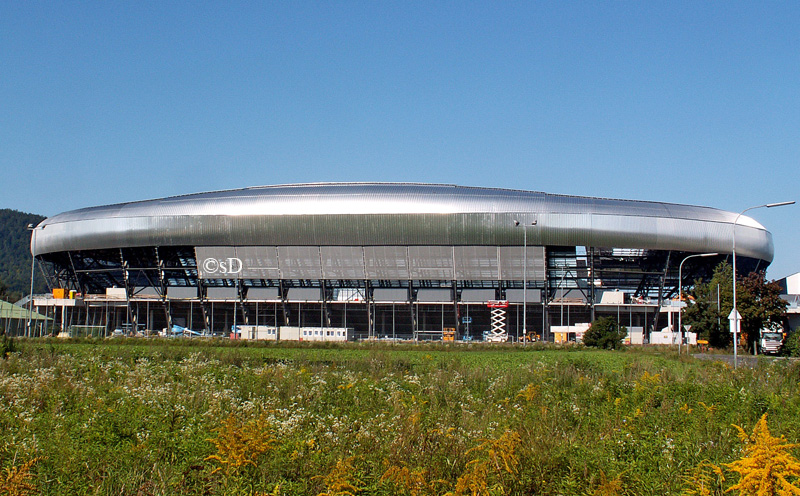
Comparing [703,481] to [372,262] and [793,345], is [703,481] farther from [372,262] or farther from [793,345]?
[372,262]

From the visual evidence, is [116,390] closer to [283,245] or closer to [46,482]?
[46,482]

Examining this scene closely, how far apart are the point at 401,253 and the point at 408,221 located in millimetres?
3582

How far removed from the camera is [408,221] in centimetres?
6800

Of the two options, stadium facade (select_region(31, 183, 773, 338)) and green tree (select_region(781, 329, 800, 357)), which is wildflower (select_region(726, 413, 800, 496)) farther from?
stadium facade (select_region(31, 183, 773, 338))

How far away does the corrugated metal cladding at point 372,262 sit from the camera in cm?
6888

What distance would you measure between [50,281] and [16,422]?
3143 inches

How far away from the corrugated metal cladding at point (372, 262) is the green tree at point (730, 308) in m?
19.7

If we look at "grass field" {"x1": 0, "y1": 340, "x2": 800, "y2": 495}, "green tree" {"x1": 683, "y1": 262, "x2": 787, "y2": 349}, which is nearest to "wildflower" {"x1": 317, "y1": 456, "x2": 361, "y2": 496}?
"grass field" {"x1": 0, "y1": 340, "x2": 800, "y2": 495}

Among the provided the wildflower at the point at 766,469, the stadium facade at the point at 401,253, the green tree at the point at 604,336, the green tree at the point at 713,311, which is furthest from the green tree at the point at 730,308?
the wildflower at the point at 766,469

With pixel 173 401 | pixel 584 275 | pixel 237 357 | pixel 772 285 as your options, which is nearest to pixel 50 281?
pixel 584 275

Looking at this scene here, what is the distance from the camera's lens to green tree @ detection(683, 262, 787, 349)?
155 feet

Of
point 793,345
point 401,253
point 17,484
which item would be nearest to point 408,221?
point 401,253

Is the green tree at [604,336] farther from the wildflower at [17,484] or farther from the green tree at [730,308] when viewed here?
the wildflower at [17,484]

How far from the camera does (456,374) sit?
61.7ft
